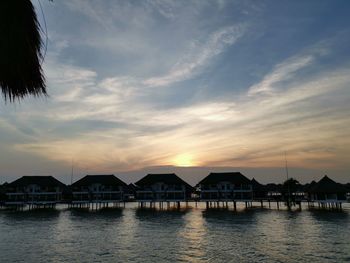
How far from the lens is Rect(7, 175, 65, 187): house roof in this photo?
9394cm

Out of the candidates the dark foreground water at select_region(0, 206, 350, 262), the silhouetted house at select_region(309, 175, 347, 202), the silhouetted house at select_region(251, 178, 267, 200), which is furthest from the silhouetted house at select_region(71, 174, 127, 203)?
the silhouetted house at select_region(309, 175, 347, 202)

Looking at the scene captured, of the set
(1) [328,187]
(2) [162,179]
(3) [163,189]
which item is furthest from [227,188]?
(1) [328,187]

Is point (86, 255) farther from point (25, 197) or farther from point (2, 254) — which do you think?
point (25, 197)

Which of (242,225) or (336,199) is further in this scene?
(336,199)

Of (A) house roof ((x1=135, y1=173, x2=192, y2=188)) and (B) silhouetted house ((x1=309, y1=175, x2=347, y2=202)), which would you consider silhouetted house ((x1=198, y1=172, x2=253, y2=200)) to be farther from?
(B) silhouetted house ((x1=309, y1=175, x2=347, y2=202))

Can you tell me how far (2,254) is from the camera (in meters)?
31.8

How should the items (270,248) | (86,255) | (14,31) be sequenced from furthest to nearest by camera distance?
(270,248) < (86,255) < (14,31)

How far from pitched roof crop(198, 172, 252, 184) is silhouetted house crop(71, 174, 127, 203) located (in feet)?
77.9

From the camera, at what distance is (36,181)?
94.4 m

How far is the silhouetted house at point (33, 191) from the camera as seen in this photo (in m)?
93.3

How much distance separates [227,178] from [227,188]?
99.1 inches

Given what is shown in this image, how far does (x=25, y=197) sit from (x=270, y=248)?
256 ft

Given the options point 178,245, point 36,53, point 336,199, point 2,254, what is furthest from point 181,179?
point 36,53

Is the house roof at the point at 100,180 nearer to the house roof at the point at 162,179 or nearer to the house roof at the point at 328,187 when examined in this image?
the house roof at the point at 162,179
